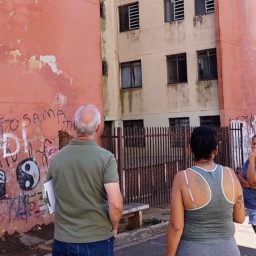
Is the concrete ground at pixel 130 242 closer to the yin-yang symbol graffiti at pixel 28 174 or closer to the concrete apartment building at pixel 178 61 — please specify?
the yin-yang symbol graffiti at pixel 28 174

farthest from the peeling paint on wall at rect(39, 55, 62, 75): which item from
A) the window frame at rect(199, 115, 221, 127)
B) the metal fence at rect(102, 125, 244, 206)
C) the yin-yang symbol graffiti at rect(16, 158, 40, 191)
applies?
the window frame at rect(199, 115, 221, 127)

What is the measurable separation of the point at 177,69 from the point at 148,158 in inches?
347

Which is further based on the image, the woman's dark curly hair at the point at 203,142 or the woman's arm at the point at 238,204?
the woman's arm at the point at 238,204

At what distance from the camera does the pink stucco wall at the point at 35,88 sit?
780 cm

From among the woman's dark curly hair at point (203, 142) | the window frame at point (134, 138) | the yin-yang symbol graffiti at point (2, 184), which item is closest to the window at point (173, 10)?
the window frame at point (134, 138)

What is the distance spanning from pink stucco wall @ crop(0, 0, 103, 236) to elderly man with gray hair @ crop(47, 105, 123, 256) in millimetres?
4653

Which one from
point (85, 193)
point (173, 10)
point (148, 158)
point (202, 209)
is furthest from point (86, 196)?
point (173, 10)

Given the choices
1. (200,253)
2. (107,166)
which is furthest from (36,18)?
(200,253)

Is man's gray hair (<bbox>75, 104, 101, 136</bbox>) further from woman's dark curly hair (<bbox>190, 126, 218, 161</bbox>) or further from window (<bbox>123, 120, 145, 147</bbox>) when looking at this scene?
window (<bbox>123, 120, 145, 147</bbox>)

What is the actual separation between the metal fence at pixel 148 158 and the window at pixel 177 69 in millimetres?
7337

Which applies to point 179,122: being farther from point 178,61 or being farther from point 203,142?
point 203,142

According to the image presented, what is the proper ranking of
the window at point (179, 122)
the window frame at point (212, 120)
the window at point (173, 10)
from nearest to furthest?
A: the window frame at point (212, 120), the window at point (179, 122), the window at point (173, 10)

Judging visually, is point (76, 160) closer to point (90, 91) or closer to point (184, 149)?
point (90, 91)

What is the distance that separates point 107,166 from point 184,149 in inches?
354
